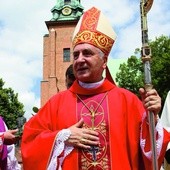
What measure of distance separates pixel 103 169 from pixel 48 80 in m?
44.8

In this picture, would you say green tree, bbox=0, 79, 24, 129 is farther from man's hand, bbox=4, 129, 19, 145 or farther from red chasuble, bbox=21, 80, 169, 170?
red chasuble, bbox=21, 80, 169, 170

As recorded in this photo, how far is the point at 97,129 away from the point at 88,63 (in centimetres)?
62

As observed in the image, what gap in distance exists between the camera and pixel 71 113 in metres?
3.92

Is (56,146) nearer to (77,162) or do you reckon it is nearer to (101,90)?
(77,162)

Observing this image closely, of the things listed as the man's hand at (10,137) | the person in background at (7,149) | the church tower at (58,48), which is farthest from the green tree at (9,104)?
the man's hand at (10,137)

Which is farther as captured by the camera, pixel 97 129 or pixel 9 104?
pixel 9 104

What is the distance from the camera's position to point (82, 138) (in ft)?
12.0

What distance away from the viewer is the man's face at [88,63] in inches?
152

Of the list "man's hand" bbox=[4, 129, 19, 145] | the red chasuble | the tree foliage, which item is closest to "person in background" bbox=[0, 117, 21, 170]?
"man's hand" bbox=[4, 129, 19, 145]

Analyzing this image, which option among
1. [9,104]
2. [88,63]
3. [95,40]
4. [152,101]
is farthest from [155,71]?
[152,101]

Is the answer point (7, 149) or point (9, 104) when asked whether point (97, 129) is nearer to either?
point (7, 149)

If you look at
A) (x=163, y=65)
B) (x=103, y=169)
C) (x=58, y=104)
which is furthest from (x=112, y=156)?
(x=163, y=65)

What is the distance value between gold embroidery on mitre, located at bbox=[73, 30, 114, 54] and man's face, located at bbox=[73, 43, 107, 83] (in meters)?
0.07

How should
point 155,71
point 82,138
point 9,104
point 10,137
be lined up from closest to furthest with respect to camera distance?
point 82,138 < point 10,137 < point 155,71 < point 9,104
